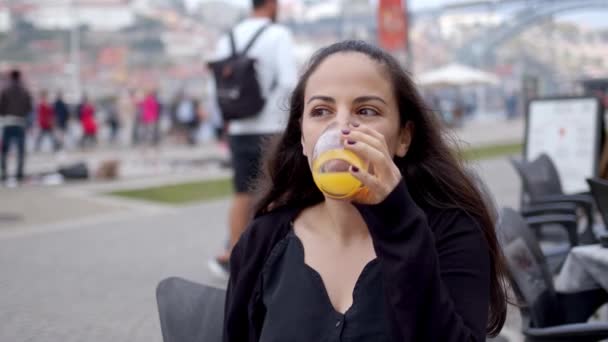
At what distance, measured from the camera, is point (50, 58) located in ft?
102

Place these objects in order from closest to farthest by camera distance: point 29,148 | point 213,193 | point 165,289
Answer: point 165,289 → point 213,193 → point 29,148

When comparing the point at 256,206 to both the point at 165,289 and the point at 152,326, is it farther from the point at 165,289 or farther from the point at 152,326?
the point at 152,326

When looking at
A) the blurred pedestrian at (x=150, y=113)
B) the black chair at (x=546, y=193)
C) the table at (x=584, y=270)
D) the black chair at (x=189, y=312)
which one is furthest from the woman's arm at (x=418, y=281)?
the blurred pedestrian at (x=150, y=113)

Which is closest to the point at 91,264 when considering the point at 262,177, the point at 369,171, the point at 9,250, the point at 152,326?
the point at 9,250

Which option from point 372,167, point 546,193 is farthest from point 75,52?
point 372,167

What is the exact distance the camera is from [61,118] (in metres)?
22.7

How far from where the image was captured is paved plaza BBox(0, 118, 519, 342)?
4.68m

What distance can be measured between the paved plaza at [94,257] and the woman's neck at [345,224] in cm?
114

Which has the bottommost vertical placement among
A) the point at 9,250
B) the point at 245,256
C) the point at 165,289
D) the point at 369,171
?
the point at 9,250

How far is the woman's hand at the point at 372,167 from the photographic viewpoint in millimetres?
1430

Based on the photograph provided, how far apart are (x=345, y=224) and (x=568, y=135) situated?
Result: 5.56 meters

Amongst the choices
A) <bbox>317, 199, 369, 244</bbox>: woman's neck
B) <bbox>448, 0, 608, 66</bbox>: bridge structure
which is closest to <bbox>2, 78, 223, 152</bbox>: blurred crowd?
<bbox>317, 199, 369, 244</bbox>: woman's neck

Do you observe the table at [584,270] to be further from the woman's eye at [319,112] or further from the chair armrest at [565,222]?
the woman's eye at [319,112]

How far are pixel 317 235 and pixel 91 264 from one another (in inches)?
198
